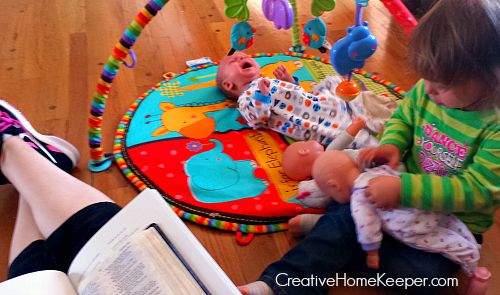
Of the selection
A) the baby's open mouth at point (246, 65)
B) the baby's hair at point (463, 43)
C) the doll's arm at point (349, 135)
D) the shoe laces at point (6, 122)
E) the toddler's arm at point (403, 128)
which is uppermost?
the baby's hair at point (463, 43)

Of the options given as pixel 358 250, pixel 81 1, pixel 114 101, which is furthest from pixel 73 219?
pixel 81 1

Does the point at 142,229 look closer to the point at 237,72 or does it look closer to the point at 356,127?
the point at 356,127

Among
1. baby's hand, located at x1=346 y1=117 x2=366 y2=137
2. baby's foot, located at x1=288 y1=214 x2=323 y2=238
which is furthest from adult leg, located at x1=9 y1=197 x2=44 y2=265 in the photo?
baby's hand, located at x1=346 y1=117 x2=366 y2=137

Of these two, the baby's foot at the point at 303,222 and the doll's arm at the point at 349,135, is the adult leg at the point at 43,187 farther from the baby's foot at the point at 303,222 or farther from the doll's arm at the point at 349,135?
the doll's arm at the point at 349,135

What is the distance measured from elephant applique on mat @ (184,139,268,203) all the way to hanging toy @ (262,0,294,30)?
45 cm

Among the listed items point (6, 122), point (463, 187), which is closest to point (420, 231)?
point (463, 187)

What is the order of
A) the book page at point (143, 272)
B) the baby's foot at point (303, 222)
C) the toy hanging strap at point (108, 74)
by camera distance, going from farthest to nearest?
the toy hanging strap at point (108, 74), the baby's foot at point (303, 222), the book page at point (143, 272)

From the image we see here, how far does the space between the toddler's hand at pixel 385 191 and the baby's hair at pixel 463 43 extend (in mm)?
209

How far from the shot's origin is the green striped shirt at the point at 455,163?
0.79 meters

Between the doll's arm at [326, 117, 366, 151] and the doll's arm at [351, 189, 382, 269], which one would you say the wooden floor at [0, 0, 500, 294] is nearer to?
the doll's arm at [351, 189, 382, 269]

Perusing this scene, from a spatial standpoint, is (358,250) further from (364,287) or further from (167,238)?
(167,238)

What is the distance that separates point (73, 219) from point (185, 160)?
43 centimetres

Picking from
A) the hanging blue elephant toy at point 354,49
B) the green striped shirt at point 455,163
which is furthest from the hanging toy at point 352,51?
the green striped shirt at point 455,163

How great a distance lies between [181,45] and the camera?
74.0 inches
